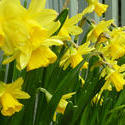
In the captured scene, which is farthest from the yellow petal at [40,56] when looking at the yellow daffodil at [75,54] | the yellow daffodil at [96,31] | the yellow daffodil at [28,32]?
the yellow daffodil at [96,31]

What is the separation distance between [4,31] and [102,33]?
0.72 meters

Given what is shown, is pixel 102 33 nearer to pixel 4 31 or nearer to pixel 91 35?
pixel 91 35

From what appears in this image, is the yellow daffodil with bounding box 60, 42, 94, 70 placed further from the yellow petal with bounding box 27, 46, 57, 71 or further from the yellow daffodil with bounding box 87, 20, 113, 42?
the yellow petal with bounding box 27, 46, 57, 71

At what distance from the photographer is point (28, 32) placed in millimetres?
508

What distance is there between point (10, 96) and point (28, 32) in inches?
9.8

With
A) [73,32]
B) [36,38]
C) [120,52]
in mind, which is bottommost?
[120,52]

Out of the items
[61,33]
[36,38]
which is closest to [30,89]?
[61,33]

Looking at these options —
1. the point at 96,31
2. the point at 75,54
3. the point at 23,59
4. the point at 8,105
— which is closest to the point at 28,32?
the point at 23,59

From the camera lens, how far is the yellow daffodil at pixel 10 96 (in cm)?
66

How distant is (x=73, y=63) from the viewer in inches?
39.8

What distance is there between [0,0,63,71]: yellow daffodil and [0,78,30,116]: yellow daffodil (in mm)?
111

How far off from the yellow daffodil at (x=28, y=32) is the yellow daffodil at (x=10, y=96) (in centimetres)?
11

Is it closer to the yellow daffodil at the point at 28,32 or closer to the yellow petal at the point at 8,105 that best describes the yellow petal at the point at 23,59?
the yellow daffodil at the point at 28,32

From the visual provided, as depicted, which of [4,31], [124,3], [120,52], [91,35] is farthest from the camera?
[124,3]
